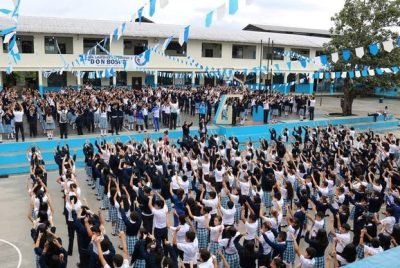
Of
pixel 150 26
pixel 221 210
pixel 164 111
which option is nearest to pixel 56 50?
pixel 150 26

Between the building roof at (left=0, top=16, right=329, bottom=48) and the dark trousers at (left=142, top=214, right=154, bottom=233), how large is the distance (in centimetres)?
1510

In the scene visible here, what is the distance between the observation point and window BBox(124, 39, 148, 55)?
2916 centimetres

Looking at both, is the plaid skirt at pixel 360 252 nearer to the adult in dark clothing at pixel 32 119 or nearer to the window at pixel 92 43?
the adult in dark clothing at pixel 32 119

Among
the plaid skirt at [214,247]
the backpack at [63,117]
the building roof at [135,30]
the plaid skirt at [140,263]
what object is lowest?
the plaid skirt at [214,247]

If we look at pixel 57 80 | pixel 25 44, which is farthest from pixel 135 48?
pixel 25 44

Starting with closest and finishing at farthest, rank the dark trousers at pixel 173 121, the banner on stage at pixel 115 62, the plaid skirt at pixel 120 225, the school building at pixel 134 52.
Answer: the plaid skirt at pixel 120 225, the dark trousers at pixel 173 121, the school building at pixel 134 52, the banner on stage at pixel 115 62

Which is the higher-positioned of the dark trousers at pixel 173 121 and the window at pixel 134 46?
the window at pixel 134 46

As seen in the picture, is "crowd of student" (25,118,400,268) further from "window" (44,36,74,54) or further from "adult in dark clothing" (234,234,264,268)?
"window" (44,36,74,54)

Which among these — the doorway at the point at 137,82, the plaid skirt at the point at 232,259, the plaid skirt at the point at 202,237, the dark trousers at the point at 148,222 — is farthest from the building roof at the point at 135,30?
the plaid skirt at the point at 232,259

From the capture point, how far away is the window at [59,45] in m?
25.8

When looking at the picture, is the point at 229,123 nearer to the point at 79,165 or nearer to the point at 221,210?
the point at 79,165

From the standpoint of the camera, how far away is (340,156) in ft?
35.2

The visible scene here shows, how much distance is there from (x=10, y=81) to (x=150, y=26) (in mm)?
10173

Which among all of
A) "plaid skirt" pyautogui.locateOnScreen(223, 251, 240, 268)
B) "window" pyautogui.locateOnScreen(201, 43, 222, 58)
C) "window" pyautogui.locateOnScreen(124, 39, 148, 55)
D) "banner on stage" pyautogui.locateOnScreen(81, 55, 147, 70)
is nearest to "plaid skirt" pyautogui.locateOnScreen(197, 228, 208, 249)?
"plaid skirt" pyautogui.locateOnScreen(223, 251, 240, 268)
